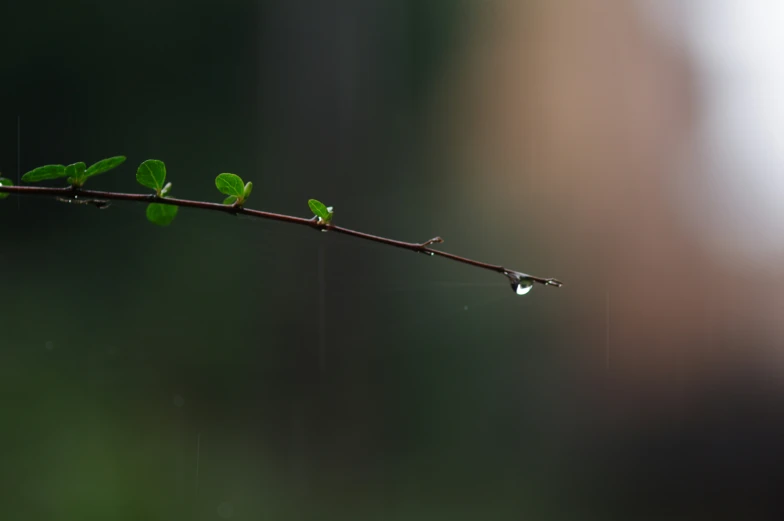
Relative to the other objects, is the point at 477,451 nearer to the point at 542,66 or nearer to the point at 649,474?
the point at 649,474

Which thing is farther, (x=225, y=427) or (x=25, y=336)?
(x=225, y=427)

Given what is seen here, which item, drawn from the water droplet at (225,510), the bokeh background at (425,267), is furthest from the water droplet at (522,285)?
the water droplet at (225,510)

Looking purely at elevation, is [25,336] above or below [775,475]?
above

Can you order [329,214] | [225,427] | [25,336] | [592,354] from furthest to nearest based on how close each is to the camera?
[592,354] < [225,427] < [25,336] < [329,214]

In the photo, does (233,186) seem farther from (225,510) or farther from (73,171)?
(225,510)

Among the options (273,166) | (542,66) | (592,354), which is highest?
(542,66)

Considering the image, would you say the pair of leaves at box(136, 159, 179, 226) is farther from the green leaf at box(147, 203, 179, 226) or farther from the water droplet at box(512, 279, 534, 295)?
the water droplet at box(512, 279, 534, 295)

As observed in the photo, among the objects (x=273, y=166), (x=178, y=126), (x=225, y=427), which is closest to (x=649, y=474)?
(x=225, y=427)
